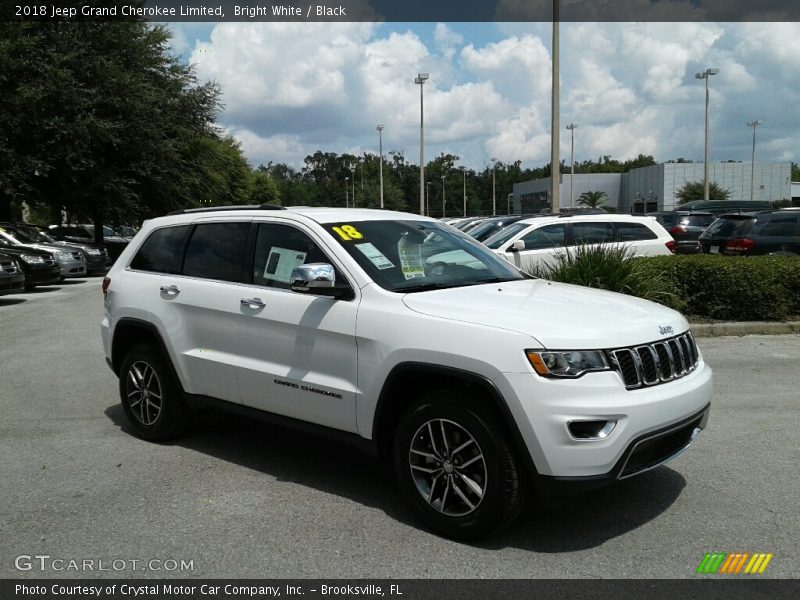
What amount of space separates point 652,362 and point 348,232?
2.07 metres

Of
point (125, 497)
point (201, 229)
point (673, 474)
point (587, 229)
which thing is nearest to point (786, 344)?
point (587, 229)

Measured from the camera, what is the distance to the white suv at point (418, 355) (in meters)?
3.79

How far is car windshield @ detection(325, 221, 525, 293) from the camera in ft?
15.5

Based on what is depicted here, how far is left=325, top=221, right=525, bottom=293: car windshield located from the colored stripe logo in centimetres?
210

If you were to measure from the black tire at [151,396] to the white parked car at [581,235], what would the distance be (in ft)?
24.9

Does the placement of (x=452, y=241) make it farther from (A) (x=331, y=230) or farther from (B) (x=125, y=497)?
(B) (x=125, y=497)

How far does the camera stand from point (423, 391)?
4.29 metres

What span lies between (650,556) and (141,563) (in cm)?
260

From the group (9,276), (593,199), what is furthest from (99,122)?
(593,199)

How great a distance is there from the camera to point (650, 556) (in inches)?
153

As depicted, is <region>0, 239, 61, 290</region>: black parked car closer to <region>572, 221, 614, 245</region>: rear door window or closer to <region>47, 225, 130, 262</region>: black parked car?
<region>47, 225, 130, 262</region>: black parked car

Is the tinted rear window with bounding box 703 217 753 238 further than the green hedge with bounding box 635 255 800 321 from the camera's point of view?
Yes
